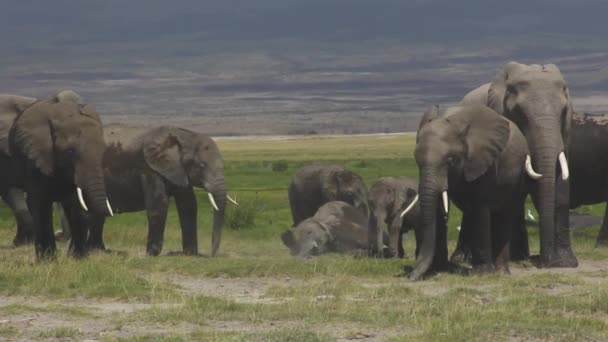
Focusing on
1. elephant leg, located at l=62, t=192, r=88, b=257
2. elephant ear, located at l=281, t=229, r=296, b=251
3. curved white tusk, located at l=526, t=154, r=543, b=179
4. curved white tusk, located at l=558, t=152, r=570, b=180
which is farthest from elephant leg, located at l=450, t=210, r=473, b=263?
elephant leg, located at l=62, t=192, r=88, b=257

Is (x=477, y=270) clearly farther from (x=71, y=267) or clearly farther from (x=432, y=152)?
(x=71, y=267)

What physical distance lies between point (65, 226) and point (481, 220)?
8.41 metres

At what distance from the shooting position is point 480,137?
17984 mm

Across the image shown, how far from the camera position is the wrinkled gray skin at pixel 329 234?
72.1ft

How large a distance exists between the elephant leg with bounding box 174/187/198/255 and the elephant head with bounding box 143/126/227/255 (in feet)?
0.87

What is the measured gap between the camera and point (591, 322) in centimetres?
1366

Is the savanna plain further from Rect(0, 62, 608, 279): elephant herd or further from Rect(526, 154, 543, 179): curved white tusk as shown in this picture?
Rect(526, 154, 543, 179): curved white tusk

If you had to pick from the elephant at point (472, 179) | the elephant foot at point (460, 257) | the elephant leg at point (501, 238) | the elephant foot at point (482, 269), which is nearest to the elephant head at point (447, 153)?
the elephant at point (472, 179)

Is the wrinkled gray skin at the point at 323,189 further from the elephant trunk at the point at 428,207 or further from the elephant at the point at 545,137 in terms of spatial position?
the elephant trunk at the point at 428,207

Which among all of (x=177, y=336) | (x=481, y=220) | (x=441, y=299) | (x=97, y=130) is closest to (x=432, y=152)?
(x=481, y=220)

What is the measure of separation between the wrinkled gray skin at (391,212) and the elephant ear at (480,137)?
3.65 m

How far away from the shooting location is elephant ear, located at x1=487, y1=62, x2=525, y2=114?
20473mm

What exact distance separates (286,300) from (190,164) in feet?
20.0

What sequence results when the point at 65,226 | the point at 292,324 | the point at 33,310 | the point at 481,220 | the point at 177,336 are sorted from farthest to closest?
the point at 65,226
the point at 481,220
the point at 33,310
the point at 292,324
the point at 177,336
